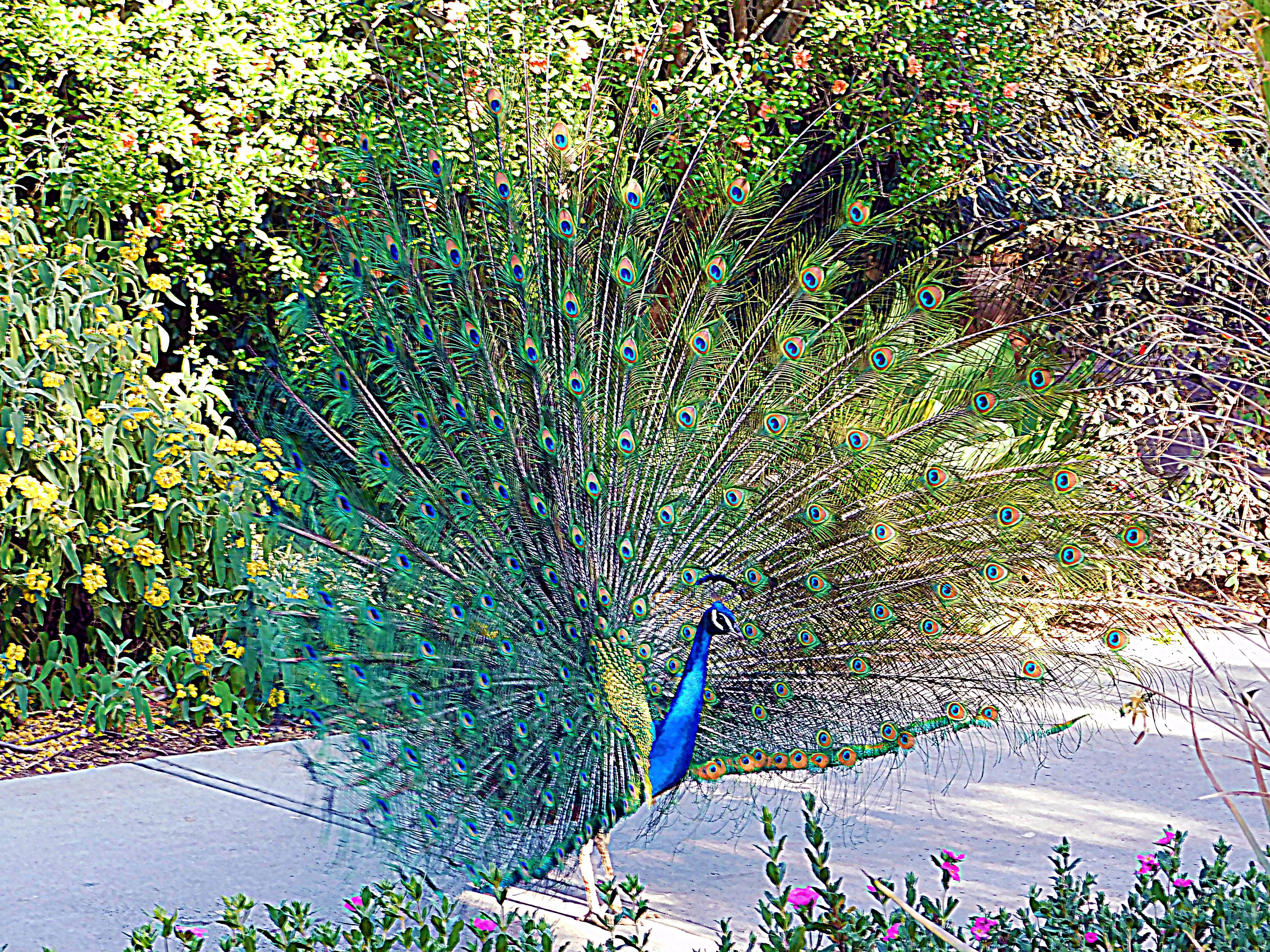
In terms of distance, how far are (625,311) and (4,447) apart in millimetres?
3012

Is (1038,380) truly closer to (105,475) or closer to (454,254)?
(454,254)

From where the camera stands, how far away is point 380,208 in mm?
4250

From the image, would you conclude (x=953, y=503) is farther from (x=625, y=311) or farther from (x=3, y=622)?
(x=3, y=622)

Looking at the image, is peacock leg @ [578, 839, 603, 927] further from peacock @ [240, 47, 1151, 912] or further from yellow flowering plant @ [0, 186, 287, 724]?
yellow flowering plant @ [0, 186, 287, 724]

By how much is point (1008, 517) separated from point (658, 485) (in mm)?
1137

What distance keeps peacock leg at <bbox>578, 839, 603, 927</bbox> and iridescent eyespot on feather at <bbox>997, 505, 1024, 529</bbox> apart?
1647mm

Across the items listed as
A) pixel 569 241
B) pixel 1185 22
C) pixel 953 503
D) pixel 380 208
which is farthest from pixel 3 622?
pixel 1185 22

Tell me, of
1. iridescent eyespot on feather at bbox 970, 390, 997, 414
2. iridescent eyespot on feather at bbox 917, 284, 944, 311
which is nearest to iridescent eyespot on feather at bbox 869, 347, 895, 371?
iridescent eyespot on feather at bbox 917, 284, 944, 311

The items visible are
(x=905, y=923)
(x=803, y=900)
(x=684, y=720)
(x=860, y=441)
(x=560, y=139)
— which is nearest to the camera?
(x=905, y=923)

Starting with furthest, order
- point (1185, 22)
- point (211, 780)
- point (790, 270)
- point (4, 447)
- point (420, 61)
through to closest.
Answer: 1. point (1185, 22)
2. point (420, 61)
3. point (4, 447)
4. point (211, 780)
5. point (790, 270)

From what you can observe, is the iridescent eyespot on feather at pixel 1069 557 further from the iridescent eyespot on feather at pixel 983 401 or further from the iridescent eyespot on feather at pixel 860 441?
the iridescent eyespot on feather at pixel 860 441

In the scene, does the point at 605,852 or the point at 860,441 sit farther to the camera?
the point at 860,441

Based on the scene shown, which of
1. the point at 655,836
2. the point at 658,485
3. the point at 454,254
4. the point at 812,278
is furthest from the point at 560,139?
the point at 655,836

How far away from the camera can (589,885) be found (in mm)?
3516
